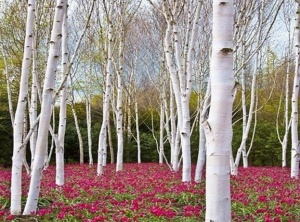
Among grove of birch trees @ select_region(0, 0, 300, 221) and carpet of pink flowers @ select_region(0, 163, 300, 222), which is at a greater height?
grove of birch trees @ select_region(0, 0, 300, 221)

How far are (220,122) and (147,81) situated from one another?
69.2 ft

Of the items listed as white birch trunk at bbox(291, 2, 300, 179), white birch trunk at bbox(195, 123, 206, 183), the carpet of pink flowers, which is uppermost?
white birch trunk at bbox(291, 2, 300, 179)

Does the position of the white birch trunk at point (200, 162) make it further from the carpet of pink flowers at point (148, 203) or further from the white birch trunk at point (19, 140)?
the white birch trunk at point (19, 140)

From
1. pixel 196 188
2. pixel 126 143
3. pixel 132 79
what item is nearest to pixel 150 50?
pixel 132 79

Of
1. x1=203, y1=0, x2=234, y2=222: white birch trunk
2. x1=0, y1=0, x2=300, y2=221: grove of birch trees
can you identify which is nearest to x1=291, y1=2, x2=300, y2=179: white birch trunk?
x1=0, y1=0, x2=300, y2=221: grove of birch trees

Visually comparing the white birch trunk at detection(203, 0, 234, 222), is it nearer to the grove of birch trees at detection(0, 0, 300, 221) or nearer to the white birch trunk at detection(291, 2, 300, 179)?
the grove of birch trees at detection(0, 0, 300, 221)

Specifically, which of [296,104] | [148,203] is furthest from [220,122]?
[296,104]

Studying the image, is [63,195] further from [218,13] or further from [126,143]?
[126,143]

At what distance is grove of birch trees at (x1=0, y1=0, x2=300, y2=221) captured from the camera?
2494 mm

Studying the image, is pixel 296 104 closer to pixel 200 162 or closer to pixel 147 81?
pixel 200 162

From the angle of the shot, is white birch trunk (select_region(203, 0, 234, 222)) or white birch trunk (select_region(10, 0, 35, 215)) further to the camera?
white birch trunk (select_region(10, 0, 35, 215))

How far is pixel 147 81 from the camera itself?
23422 mm

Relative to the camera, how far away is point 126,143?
20.7 m

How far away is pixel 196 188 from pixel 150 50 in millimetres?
12108
